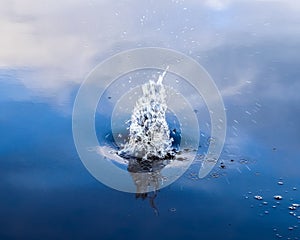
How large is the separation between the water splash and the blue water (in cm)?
70

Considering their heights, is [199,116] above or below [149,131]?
above

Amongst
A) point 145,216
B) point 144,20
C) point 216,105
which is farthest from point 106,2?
point 145,216

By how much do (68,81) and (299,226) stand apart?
223 inches

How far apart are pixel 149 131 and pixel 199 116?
50.6 inches

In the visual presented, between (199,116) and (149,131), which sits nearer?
(149,131)

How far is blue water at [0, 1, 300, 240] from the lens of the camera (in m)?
7.39

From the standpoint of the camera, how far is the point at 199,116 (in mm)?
9812

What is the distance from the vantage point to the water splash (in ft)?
28.9

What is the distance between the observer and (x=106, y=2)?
15.2 metres

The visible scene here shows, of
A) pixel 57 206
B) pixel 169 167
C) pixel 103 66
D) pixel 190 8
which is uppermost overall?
pixel 190 8

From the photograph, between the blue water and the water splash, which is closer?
the blue water

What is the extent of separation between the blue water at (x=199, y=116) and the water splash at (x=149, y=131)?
2.28 ft

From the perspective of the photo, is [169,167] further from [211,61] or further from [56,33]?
[56,33]

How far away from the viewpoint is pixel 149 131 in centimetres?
895
